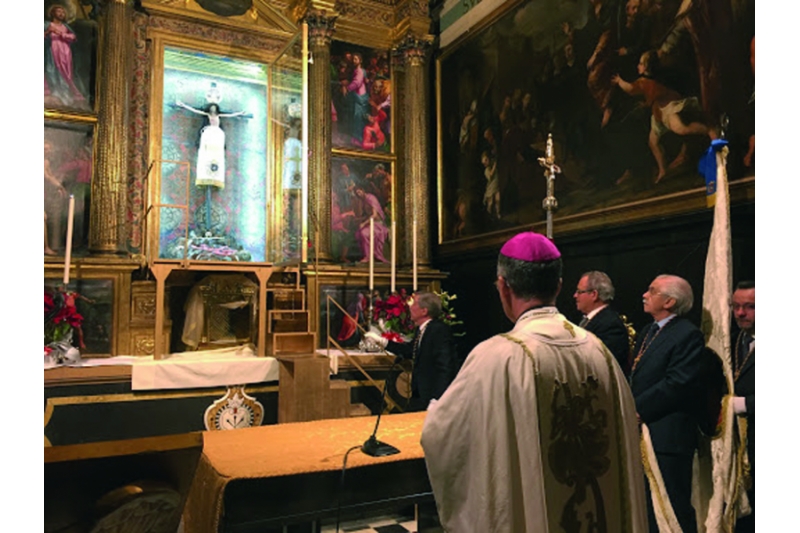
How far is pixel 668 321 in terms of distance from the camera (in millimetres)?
3684

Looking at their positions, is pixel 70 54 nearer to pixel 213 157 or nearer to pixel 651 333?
pixel 213 157

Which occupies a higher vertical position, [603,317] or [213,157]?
[213,157]

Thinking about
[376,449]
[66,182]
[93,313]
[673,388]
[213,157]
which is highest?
[213,157]

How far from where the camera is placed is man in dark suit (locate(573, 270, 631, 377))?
4.06 meters

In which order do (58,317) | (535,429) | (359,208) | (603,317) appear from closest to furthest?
(535,429), (603,317), (58,317), (359,208)

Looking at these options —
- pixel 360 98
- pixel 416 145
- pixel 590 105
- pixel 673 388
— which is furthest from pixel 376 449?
pixel 360 98

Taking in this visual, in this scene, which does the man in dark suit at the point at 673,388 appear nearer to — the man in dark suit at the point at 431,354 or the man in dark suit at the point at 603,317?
the man in dark suit at the point at 603,317

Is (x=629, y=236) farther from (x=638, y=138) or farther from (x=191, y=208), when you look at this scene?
(x=191, y=208)

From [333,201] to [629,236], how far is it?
4.33 meters

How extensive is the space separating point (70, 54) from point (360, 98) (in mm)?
3726

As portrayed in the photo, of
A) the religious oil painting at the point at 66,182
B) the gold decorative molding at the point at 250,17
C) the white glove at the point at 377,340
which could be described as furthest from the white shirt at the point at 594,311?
the gold decorative molding at the point at 250,17

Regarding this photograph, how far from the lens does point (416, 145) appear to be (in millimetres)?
8500

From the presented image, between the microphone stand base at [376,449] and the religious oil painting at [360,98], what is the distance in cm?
624

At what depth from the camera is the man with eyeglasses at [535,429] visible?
191 centimetres
